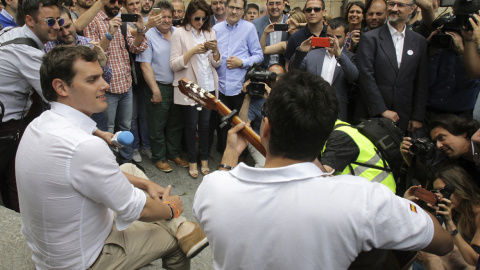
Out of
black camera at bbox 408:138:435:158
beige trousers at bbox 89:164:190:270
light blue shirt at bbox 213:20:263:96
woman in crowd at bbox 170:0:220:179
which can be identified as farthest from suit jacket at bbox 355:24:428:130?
beige trousers at bbox 89:164:190:270

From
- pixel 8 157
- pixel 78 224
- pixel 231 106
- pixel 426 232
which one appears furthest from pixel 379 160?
pixel 8 157

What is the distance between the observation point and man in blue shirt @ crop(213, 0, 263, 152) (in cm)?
453

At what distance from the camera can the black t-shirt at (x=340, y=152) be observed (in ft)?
8.38

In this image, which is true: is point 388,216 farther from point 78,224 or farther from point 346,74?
point 346,74

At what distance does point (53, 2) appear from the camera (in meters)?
2.92

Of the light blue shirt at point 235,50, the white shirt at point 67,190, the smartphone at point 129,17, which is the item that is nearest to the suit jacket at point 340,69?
the light blue shirt at point 235,50

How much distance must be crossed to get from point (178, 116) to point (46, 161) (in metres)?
2.86

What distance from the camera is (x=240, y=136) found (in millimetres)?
2264

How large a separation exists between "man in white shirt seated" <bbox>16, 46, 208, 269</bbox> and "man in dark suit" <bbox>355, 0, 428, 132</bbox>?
267 cm

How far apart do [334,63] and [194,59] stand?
64.7 inches

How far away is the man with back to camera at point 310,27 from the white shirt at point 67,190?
3.42 m

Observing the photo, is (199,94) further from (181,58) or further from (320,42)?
(320,42)

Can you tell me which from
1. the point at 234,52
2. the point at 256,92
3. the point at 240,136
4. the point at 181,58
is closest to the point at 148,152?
the point at 181,58

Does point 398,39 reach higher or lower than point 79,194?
higher
